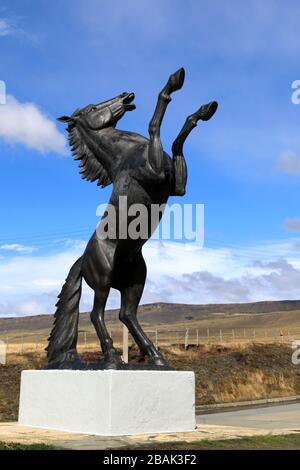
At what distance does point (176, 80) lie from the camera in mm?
7484

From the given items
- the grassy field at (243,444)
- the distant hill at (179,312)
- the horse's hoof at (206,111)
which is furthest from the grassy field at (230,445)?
the distant hill at (179,312)

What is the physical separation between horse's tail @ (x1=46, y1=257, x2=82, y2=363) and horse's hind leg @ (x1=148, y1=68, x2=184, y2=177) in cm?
185

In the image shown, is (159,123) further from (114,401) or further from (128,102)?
(114,401)

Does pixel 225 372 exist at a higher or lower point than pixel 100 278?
higher

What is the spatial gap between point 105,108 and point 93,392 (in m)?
3.96

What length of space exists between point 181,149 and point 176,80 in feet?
2.86

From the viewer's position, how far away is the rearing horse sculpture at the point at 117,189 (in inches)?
302

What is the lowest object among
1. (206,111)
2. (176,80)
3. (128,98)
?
(206,111)

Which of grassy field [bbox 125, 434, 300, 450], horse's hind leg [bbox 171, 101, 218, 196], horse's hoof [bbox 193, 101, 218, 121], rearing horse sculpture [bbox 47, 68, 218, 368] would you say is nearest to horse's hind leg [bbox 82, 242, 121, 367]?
rearing horse sculpture [bbox 47, 68, 218, 368]

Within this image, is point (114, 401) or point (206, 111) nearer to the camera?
point (114, 401)

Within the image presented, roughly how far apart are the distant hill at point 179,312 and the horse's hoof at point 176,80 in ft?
407

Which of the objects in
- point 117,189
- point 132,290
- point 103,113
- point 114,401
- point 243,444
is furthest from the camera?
point 103,113

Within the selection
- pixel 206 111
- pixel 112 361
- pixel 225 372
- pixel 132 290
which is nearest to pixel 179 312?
pixel 225 372
